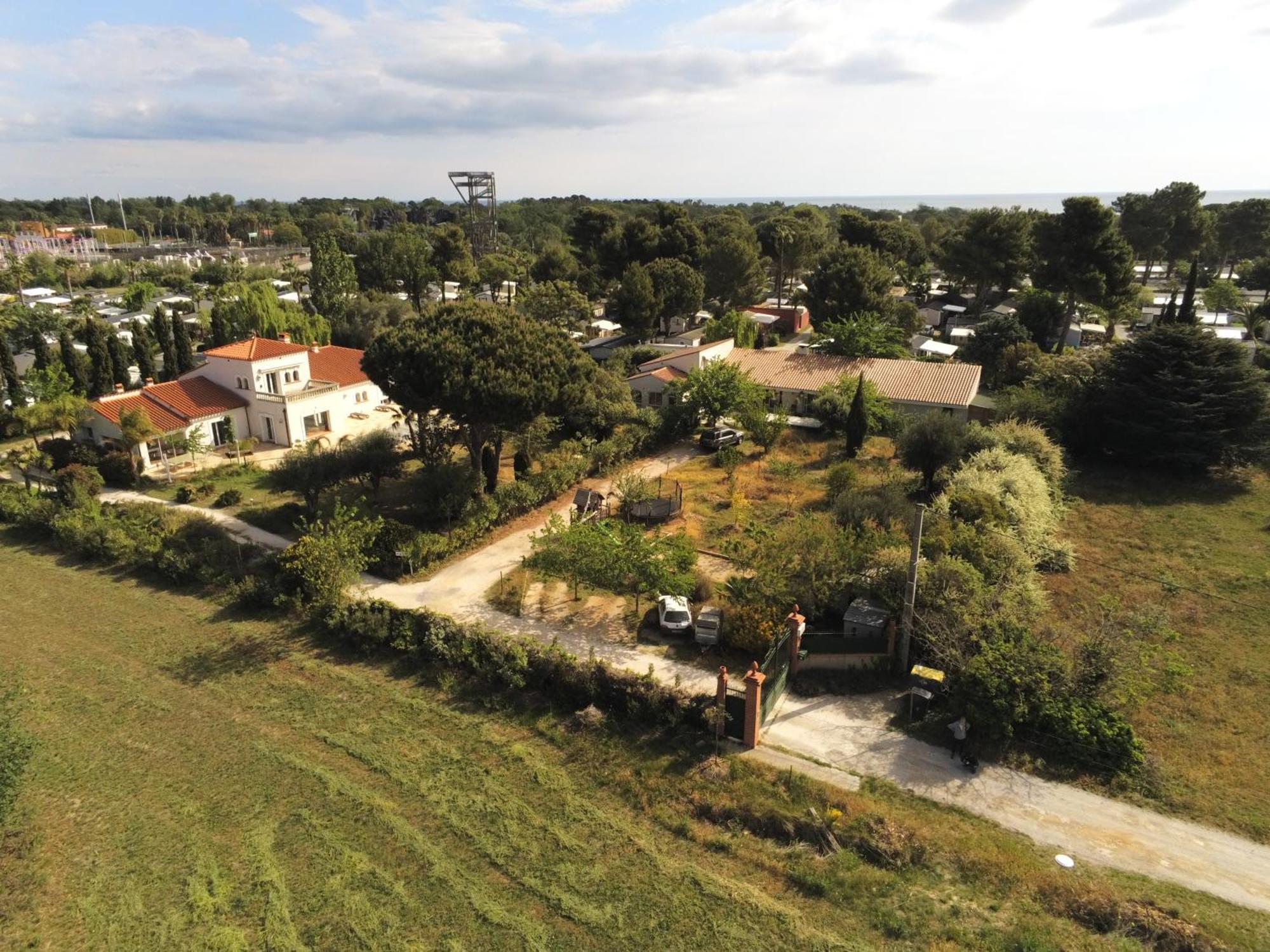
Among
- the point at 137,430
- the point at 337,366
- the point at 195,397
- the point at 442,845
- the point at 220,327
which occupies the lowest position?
the point at 442,845

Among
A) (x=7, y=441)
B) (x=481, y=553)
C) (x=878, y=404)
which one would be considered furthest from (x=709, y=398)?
(x=7, y=441)

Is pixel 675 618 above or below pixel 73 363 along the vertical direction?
below

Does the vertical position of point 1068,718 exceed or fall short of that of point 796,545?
it falls short

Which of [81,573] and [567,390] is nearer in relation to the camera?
[81,573]

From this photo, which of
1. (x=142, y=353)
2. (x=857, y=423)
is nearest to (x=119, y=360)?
(x=142, y=353)

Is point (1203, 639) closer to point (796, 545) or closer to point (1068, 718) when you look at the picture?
point (1068, 718)

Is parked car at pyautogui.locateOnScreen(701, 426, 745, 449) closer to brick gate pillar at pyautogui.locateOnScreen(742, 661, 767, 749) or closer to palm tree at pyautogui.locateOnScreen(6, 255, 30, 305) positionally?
brick gate pillar at pyautogui.locateOnScreen(742, 661, 767, 749)

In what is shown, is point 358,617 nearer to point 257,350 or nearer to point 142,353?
point 257,350
